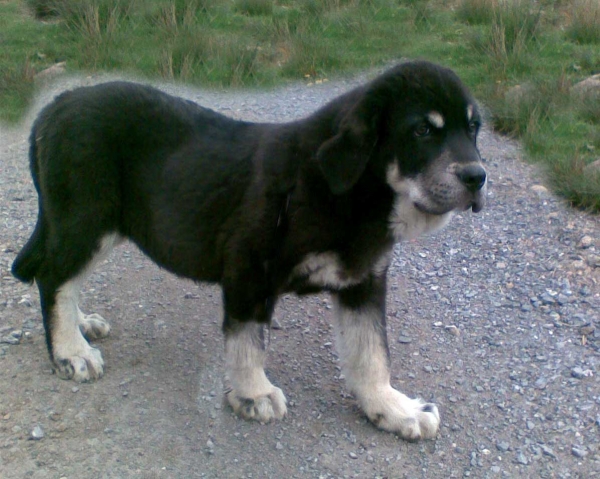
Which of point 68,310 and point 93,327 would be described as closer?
point 68,310

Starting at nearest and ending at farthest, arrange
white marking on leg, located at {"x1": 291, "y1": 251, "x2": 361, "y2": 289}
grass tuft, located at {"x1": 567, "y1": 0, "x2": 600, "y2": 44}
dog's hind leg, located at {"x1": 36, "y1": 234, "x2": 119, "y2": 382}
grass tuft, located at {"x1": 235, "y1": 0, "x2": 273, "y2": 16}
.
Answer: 1. white marking on leg, located at {"x1": 291, "y1": 251, "x2": 361, "y2": 289}
2. dog's hind leg, located at {"x1": 36, "y1": 234, "x2": 119, "y2": 382}
3. grass tuft, located at {"x1": 567, "y1": 0, "x2": 600, "y2": 44}
4. grass tuft, located at {"x1": 235, "y1": 0, "x2": 273, "y2": 16}

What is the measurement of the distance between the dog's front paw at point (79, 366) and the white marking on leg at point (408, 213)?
1811 mm

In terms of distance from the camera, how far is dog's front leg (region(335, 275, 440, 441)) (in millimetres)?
3896

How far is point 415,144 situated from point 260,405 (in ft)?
4.98

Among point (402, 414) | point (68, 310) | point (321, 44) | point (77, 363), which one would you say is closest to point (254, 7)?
point (321, 44)

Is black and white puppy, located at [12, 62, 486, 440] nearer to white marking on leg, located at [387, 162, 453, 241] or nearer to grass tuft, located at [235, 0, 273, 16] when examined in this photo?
white marking on leg, located at [387, 162, 453, 241]

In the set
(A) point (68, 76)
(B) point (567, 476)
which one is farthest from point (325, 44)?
(B) point (567, 476)

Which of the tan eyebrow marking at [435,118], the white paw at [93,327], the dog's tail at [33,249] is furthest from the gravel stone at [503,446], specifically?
the dog's tail at [33,249]

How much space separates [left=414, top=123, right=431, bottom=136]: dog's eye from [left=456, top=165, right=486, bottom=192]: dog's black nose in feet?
0.76

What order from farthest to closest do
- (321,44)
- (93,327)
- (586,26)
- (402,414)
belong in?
1. (586,26)
2. (321,44)
3. (93,327)
4. (402,414)

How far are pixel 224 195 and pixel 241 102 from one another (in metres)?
4.79

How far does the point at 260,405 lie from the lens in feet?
13.0

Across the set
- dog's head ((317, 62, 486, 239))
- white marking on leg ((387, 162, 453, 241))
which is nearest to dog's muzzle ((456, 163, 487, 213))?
dog's head ((317, 62, 486, 239))

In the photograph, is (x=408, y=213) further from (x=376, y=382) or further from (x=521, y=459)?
(x=521, y=459)
